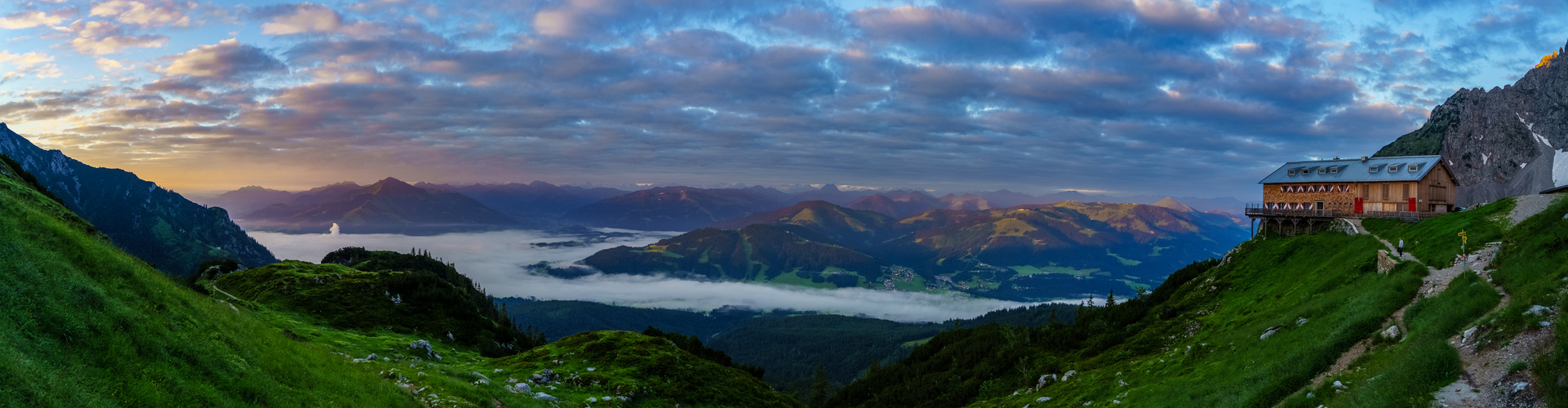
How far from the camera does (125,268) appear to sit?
20.6m

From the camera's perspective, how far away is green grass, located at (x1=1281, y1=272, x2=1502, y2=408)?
19078mm

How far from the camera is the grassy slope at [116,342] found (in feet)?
45.4

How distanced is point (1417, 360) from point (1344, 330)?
9472 millimetres

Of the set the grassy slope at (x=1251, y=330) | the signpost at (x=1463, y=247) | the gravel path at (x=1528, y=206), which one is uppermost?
the gravel path at (x=1528, y=206)

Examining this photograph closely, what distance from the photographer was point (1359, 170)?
7300 centimetres

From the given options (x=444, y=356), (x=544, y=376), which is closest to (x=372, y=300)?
(x=444, y=356)

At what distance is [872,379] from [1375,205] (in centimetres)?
9182

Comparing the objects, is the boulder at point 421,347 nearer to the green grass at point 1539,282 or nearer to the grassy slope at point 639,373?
the grassy slope at point 639,373

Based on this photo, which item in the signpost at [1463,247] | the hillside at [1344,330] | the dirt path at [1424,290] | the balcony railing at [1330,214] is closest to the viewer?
the hillside at [1344,330]

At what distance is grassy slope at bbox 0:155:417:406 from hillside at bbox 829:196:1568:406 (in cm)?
3590

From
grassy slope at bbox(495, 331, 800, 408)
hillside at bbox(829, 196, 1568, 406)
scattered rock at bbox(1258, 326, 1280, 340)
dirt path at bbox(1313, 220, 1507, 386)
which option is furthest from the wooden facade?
grassy slope at bbox(495, 331, 800, 408)

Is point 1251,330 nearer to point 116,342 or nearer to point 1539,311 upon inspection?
point 1539,311

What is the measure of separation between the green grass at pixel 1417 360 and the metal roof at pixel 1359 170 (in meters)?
57.4

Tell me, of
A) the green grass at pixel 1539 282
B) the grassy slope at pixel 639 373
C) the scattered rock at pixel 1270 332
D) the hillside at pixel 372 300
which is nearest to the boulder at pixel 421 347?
the grassy slope at pixel 639 373
